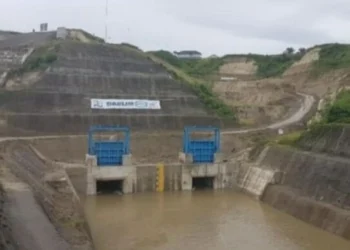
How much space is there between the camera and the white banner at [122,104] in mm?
43547

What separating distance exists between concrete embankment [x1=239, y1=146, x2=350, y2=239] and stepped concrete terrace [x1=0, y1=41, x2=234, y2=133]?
13256mm

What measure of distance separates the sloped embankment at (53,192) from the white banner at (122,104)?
438 inches

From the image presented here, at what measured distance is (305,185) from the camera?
1048 inches

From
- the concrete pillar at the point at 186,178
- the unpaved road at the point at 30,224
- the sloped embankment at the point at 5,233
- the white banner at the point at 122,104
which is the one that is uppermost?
the white banner at the point at 122,104

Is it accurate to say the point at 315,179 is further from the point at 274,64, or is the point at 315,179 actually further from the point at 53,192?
the point at 274,64

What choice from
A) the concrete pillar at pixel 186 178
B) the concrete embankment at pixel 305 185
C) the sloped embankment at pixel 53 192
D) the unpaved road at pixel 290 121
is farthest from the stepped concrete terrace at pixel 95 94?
the concrete embankment at pixel 305 185

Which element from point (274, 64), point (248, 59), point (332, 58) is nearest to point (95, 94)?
point (332, 58)

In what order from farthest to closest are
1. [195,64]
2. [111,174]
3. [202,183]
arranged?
[195,64], [202,183], [111,174]

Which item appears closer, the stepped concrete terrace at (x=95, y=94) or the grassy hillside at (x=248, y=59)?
the stepped concrete terrace at (x=95, y=94)

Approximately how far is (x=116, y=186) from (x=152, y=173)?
2.68 metres

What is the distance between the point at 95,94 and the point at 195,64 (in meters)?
41.5

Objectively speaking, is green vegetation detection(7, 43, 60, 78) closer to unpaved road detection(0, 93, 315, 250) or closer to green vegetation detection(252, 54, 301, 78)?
unpaved road detection(0, 93, 315, 250)

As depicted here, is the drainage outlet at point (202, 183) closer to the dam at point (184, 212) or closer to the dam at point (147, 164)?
the dam at point (184, 212)

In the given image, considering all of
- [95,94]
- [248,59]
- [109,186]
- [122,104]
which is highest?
[248,59]
